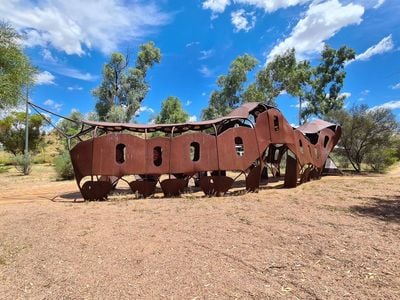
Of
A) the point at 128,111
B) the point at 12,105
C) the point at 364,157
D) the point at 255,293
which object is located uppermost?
the point at 128,111

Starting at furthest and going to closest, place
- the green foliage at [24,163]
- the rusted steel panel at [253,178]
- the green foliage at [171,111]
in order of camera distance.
Answer: 1. the green foliage at [171,111]
2. the green foliage at [24,163]
3. the rusted steel panel at [253,178]

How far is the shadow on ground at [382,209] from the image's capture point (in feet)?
25.4

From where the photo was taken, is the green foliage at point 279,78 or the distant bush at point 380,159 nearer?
the distant bush at point 380,159

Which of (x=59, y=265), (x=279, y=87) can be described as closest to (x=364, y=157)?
(x=279, y=87)

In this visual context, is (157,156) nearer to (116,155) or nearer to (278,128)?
(116,155)

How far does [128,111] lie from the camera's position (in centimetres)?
3538

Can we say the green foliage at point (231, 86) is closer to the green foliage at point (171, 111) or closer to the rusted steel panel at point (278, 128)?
the green foliage at point (171, 111)

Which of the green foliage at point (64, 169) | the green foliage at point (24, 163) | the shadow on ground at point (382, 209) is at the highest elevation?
the green foliage at point (24, 163)

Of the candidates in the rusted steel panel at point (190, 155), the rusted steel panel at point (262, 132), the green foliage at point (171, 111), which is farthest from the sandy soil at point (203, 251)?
the green foliage at point (171, 111)

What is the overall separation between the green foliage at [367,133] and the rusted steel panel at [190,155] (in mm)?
16230

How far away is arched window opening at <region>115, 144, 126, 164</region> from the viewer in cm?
1110

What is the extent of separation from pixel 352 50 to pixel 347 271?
39230 mm

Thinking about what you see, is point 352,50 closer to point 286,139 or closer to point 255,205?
point 286,139

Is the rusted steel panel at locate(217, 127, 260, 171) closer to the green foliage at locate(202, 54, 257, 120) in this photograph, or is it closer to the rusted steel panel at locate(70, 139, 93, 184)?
the rusted steel panel at locate(70, 139, 93, 184)
